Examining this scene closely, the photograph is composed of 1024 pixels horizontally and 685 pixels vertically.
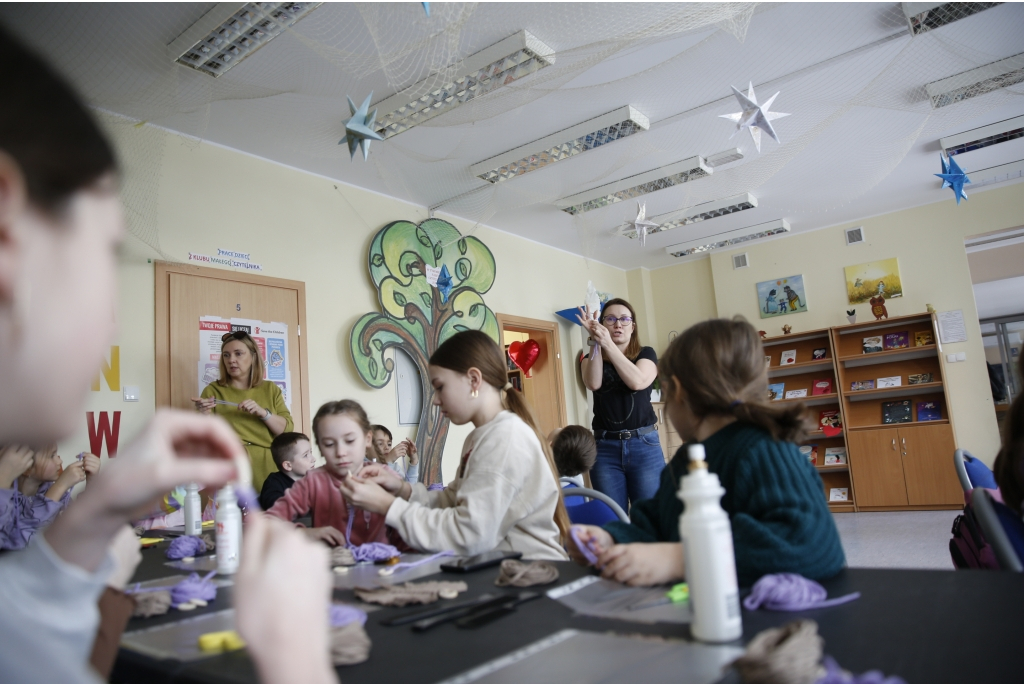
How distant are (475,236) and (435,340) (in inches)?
42.9

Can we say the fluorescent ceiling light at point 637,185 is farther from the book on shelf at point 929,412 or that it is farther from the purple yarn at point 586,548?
the purple yarn at point 586,548

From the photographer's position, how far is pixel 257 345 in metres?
3.69

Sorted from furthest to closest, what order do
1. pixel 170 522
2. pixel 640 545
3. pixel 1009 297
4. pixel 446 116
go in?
pixel 1009 297 < pixel 446 116 < pixel 170 522 < pixel 640 545

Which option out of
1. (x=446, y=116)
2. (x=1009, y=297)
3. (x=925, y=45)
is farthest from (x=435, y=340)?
(x=1009, y=297)

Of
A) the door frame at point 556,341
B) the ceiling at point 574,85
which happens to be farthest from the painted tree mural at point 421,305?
the door frame at point 556,341

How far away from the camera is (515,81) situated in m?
3.12

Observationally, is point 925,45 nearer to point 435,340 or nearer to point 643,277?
point 435,340

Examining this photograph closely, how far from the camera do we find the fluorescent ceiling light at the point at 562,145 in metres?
3.77

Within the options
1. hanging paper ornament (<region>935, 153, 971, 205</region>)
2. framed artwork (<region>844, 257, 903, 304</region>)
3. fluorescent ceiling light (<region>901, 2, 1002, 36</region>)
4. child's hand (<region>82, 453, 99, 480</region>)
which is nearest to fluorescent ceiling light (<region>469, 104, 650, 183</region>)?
fluorescent ceiling light (<region>901, 2, 1002, 36</region>)

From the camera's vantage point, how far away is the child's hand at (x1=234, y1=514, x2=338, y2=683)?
37 centimetres

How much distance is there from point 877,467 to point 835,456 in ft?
1.32

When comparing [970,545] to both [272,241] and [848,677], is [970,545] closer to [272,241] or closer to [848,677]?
[848,677]

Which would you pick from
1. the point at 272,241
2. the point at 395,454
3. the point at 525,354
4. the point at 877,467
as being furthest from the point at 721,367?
the point at 877,467

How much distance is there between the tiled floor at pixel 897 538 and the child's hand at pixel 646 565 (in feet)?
11.1
